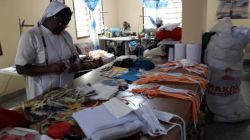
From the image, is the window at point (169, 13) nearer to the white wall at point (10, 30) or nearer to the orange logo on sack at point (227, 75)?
the white wall at point (10, 30)

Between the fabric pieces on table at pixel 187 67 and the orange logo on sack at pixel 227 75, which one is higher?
the fabric pieces on table at pixel 187 67

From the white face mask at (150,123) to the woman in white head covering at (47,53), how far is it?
99 centimetres

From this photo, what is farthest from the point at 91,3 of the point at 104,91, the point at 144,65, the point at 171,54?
the point at 104,91

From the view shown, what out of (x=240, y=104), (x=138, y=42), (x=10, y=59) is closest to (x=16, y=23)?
(x=10, y=59)

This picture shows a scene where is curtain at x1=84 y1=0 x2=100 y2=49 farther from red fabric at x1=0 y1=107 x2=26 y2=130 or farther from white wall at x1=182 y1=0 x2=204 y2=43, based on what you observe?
red fabric at x1=0 y1=107 x2=26 y2=130

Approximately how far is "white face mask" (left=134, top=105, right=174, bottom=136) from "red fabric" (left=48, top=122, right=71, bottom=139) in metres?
0.33

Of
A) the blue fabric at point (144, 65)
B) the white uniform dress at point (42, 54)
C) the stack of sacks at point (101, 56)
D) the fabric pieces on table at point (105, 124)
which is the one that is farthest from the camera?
the stack of sacks at point (101, 56)

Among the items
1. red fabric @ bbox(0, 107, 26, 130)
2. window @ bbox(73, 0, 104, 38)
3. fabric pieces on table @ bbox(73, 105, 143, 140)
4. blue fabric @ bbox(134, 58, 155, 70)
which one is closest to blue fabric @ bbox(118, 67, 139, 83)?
blue fabric @ bbox(134, 58, 155, 70)

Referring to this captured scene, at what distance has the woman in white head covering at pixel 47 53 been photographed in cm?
189

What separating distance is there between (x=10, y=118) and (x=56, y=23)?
0.97 metres

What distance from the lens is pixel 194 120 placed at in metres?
1.53

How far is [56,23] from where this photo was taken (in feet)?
6.35

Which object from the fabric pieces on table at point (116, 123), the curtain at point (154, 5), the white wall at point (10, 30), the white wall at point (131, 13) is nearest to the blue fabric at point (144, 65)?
the fabric pieces on table at point (116, 123)

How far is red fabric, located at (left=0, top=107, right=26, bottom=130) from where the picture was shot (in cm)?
114
